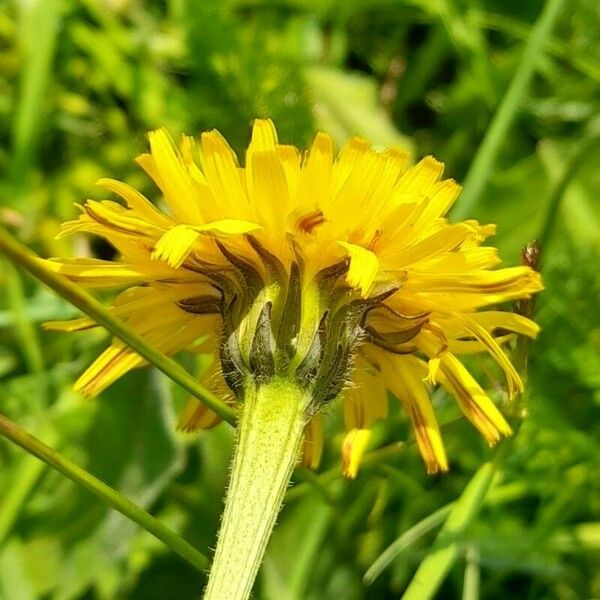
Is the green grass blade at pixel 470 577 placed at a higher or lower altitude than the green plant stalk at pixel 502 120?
lower

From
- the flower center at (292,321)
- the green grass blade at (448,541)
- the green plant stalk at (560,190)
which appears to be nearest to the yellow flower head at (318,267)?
the flower center at (292,321)

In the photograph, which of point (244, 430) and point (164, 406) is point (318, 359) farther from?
point (164, 406)

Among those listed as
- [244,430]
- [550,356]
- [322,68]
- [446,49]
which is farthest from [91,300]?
[446,49]

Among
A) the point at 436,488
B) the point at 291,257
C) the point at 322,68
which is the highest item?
the point at 291,257

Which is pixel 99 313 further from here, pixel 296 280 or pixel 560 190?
pixel 560 190

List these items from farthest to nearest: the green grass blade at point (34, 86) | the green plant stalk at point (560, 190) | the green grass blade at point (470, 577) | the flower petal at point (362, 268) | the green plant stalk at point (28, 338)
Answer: the green grass blade at point (34, 86)
the green plant stalk at point (28, 338)
the green plant stalk at point (560, 190)
the green grass blade at point (470, 577)
the flower petal at point (362, 268)

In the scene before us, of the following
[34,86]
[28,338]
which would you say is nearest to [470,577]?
[28,338]

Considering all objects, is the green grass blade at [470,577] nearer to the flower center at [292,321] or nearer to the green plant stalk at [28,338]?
the flower center at [292,321]
